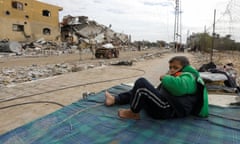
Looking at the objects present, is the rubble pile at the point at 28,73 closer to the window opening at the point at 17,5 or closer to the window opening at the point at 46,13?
the window opening at the point at 17,5

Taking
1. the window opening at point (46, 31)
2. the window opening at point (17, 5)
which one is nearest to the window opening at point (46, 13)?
the window opening at point (46, 31)

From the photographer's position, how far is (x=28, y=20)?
21.8 m

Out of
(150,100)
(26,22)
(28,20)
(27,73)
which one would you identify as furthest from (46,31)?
(150,100)

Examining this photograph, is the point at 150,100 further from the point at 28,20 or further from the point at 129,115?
the point at 28,20

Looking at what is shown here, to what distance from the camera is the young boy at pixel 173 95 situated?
6.25 ft

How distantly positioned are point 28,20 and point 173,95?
23.2 meters

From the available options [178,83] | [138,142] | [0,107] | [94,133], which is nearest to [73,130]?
[94,133]

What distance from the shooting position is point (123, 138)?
1.75m

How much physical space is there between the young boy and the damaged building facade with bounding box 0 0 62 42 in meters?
20.5

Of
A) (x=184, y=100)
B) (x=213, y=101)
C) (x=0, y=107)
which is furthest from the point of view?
(x=0, y=107)

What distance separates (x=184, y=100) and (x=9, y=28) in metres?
21.5

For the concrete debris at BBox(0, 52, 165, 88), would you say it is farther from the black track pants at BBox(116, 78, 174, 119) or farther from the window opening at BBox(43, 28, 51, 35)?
the window opening at BBox(43, 28, 51, 35)

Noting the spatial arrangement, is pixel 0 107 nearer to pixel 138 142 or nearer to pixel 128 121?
pixel 128 121

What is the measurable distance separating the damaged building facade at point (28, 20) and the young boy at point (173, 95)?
20.5m
